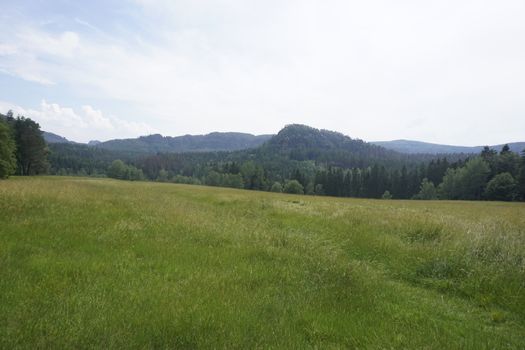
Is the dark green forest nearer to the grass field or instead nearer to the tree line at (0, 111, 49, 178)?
the tree line at (0, 111, 49, 178)

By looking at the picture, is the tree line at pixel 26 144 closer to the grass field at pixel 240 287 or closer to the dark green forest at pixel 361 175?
the dark green forest at pixel 361 175

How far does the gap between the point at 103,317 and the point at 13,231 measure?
6.56m

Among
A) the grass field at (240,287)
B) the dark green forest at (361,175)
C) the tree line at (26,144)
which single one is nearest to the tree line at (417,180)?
the dark green forest at (361,175)

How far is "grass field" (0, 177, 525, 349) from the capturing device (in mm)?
5027

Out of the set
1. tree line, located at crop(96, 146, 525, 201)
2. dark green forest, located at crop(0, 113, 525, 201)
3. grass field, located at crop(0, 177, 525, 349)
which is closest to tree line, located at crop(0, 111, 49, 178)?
dark green forest, located at crop(0, 113, 525, 201)

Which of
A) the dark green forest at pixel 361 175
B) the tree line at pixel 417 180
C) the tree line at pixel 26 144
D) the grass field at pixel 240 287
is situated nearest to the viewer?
the grass field at pixel 240 287

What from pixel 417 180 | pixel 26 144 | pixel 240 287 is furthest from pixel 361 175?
pixel 240 287

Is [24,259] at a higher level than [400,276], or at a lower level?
higher

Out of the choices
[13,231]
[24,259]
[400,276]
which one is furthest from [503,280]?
[13,231]

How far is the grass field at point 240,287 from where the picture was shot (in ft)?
16.5

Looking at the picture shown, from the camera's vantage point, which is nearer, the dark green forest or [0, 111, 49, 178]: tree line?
[0, 111, 49, 178]: tree line

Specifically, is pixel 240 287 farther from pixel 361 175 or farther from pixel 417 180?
pixel 361 175

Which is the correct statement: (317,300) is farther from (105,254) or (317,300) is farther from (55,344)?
(105,254)

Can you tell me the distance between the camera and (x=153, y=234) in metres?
10.9
